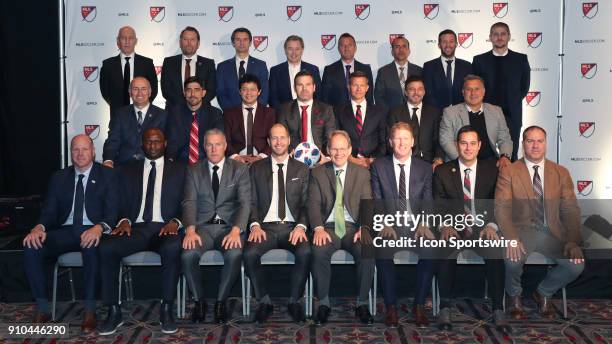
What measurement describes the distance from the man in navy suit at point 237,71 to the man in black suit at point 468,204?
2.50 m

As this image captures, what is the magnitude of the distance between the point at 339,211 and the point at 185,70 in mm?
2743

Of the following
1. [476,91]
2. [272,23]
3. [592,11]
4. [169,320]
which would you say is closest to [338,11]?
[272,23]

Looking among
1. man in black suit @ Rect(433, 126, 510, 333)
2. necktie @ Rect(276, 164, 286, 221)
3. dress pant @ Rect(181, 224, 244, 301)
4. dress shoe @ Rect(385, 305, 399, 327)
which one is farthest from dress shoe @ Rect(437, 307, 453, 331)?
dress pant @ Rect(181, 224, 244, 301)

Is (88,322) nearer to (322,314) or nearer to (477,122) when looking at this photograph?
(322,314)

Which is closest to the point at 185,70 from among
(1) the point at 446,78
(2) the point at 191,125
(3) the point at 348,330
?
(2) the point at 191,125

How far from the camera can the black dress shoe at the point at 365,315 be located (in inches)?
231

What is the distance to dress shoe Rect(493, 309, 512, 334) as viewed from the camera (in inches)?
221

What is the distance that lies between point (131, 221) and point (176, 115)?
1372mm

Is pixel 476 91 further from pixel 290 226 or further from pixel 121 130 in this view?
pixel 121 130

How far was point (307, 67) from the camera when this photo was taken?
7.89 m

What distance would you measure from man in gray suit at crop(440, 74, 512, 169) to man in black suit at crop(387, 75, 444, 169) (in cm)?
9

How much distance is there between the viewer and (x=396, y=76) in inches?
307

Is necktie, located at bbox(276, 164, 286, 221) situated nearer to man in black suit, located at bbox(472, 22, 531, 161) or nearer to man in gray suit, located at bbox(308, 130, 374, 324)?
man in gray suit, located at bbox(308, 130, 374, 324)

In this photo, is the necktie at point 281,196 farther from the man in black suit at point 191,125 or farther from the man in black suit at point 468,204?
the man in black suit at point 468,204
